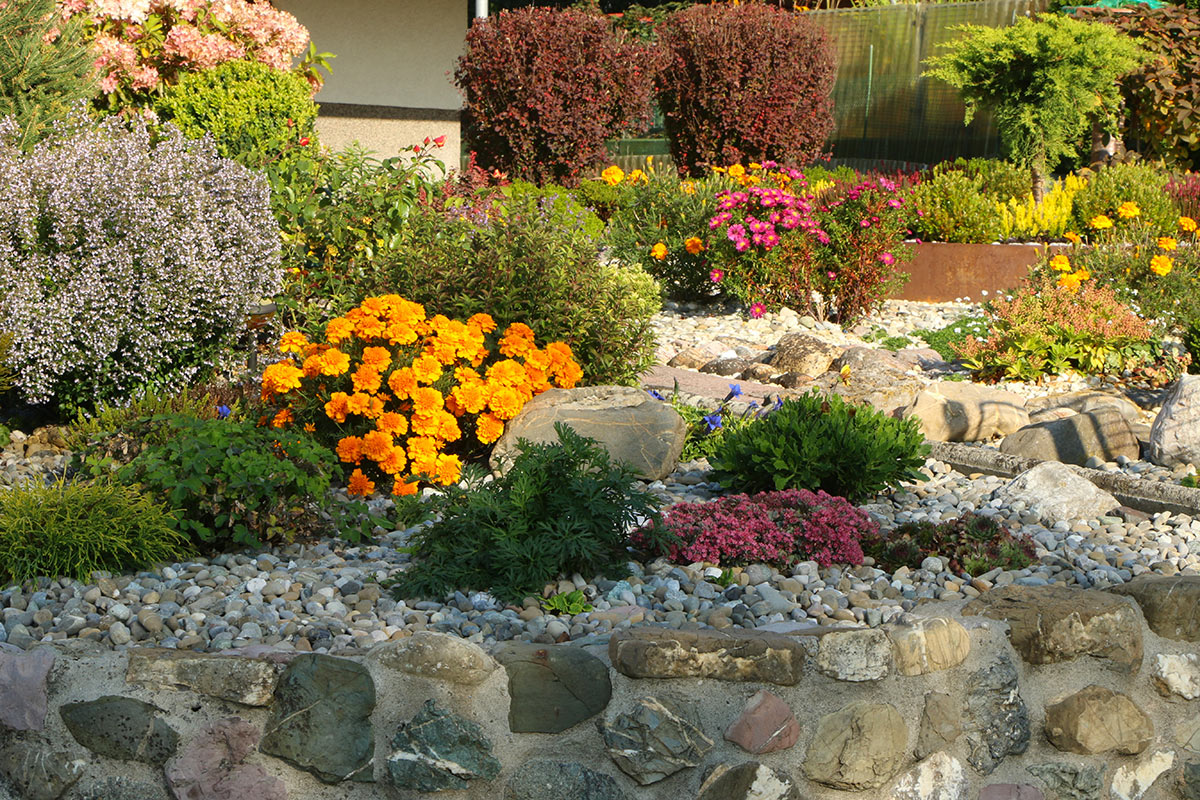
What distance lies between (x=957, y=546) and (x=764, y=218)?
5062 mm

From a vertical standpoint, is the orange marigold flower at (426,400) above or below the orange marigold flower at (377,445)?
above

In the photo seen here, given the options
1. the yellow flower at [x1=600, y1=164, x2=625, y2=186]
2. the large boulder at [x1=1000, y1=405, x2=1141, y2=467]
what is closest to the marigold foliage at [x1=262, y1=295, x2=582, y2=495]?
the large boulder at [x1=1000, y1=405, x2=1141, y2=467]

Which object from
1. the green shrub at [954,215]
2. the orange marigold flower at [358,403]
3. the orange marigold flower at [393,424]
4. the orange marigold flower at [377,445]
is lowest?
the orange marigold flower at [377,445]

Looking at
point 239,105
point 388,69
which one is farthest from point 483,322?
point 388,69

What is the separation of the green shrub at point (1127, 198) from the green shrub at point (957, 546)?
695 centimetres

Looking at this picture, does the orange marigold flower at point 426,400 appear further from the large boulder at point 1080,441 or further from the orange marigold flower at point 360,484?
the large boulder at point 1080,441

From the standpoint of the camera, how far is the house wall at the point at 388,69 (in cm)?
1147

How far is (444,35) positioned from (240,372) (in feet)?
24.6

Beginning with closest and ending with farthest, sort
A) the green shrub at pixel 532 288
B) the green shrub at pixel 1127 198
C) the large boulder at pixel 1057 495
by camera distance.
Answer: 1. the large boulder at pixel 1057 495
2. the green shrub at pixel 532 288
3. the green shrub at pixel 1127 198

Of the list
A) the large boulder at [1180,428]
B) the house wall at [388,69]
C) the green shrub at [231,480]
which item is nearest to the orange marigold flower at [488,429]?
the green shrub at [231,480]

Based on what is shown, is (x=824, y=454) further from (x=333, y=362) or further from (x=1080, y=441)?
(x=333, y=362)

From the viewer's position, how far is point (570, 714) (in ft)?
8.23

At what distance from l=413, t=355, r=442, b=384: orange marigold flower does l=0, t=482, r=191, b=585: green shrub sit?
113 cm

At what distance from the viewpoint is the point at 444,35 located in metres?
12.3
